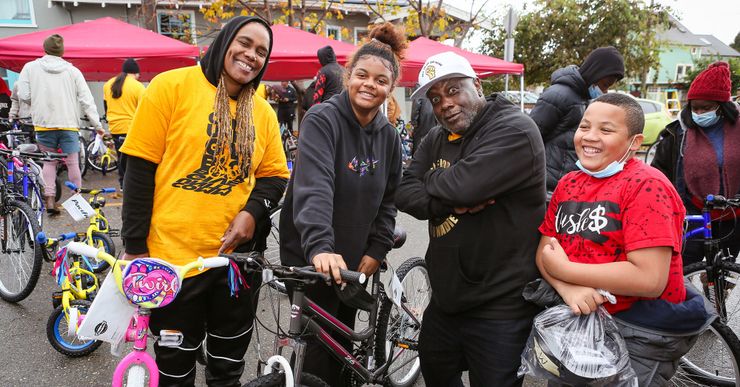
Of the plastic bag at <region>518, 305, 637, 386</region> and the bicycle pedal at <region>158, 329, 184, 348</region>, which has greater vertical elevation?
the plastic bag at <region>518, 305, 637, 386</region>

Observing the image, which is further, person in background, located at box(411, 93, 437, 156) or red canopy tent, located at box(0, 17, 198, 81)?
red canopy tent, located at box(0, 17, 198, 81)

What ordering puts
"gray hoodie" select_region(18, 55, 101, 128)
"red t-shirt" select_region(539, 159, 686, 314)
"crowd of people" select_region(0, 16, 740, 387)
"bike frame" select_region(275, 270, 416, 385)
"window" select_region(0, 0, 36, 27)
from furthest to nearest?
"window" select_region(0, 0, 36, 27) → "gray hoodie" select_region(18, 55, 101, 128) → "bike frame" select_region(275, 270, 416, 385) → "crowd of people" select_region(0, 16, 740, 387) → "red t-shirt" select_region(539, 159, 686, 314)

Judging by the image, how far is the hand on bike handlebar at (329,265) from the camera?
1.75 metres

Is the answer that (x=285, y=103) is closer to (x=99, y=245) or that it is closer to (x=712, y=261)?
(x=99, y=245)

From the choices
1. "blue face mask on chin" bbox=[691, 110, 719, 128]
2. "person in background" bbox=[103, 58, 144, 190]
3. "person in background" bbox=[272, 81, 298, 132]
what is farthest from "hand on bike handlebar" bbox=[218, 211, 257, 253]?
"person in background" bbox=[272, 81, 298, 132]

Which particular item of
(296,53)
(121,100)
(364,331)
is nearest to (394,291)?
(364,331)

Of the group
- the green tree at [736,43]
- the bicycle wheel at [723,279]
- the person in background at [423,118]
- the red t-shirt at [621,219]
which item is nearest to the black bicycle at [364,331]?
the red t-shirt at [621,219]

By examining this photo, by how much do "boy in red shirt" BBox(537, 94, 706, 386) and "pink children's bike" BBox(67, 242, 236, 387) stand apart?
1.24m

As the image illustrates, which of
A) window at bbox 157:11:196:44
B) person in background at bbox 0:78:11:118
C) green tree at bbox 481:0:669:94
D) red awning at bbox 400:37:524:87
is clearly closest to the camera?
person in background at bbox 0:78:11:118

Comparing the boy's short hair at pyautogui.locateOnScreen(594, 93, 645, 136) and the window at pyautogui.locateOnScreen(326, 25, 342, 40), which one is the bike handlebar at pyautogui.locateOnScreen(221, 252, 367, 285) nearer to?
the boy's short hair at pyautogui.locateOnScreen(594, 93, 645, 136)

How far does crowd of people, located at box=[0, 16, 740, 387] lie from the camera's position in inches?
65.1

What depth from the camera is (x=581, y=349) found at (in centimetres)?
159

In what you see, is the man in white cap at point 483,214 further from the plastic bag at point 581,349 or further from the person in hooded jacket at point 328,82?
the person in hooded jacket at point 328,82

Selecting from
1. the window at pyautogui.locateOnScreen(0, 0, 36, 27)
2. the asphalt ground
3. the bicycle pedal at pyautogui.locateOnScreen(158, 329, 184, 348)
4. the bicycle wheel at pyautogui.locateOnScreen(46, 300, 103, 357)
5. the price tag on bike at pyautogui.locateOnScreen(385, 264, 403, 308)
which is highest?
the window at pyautogui.locateOnScreen(0, 0, 36, 27)
